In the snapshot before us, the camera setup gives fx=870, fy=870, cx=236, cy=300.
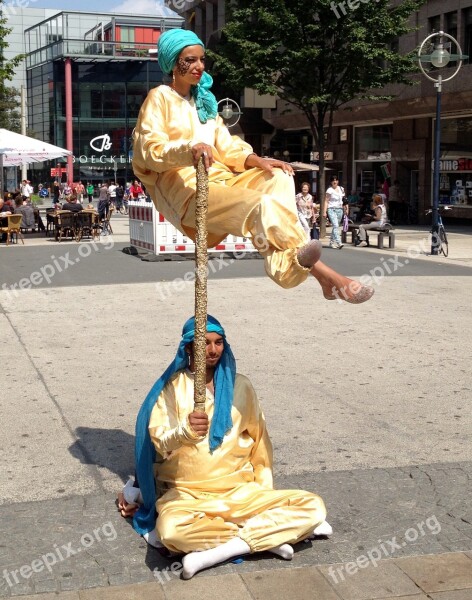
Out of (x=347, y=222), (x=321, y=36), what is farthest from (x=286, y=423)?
(x=321, y=36)

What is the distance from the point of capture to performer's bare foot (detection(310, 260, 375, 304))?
14.3 feet

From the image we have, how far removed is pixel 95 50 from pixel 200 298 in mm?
72999

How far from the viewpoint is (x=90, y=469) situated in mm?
5488

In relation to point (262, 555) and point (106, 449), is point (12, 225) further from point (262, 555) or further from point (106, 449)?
point (262, 555)

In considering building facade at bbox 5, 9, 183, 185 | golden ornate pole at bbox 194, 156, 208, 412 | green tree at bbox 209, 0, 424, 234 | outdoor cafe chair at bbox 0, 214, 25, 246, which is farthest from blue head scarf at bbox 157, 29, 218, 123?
building facade at bbox 5, 9, 183, 185

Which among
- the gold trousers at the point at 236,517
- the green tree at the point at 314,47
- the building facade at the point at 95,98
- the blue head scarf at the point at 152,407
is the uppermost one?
the building facade at the point at 95,98

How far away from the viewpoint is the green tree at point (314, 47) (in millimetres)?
24266

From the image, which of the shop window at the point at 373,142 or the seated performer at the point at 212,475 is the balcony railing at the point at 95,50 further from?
the seated performer at the point at 212,475

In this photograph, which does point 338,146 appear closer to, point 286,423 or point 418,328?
point 418,328

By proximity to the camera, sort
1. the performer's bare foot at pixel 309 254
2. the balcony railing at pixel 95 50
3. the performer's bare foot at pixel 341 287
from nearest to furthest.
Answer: the performer's bare foot at pixel 309 254
the performer's bare foot at pixel 341 287
the balcony railing at pixel 95 50

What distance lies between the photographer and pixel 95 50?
73062 mm

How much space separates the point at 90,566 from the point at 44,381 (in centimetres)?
387

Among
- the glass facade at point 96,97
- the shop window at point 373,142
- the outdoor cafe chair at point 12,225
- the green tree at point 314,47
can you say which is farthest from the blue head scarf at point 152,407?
the glass facade at point 96,97

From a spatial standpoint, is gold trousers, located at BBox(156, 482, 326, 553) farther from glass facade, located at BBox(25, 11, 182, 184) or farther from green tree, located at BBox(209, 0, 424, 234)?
glass facade, located at BBox(25, 11, 182, 184)
